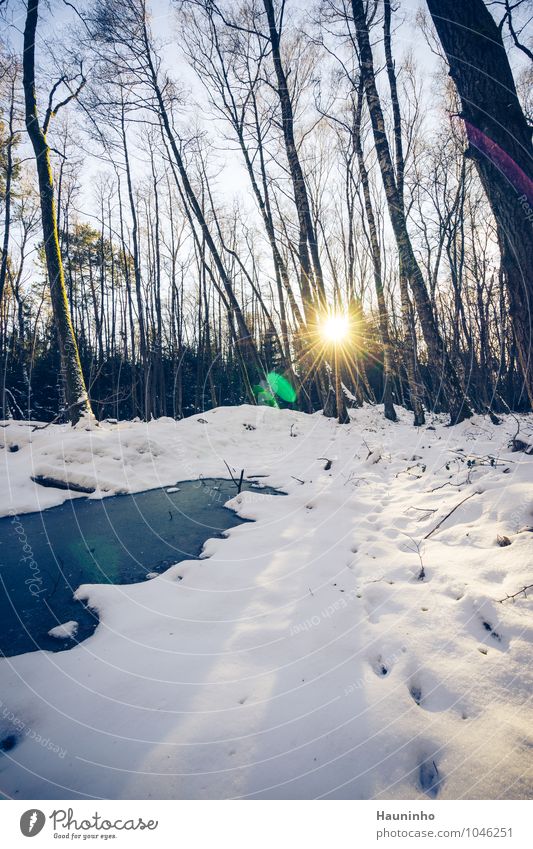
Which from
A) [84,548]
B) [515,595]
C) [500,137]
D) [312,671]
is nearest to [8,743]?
[312,671]

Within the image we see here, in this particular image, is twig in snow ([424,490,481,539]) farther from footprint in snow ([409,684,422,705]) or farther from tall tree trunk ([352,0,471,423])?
tall tree trunk ([352,0,471,423])

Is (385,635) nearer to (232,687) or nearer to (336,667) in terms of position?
(336,667)

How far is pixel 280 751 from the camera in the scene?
1291 millimetres

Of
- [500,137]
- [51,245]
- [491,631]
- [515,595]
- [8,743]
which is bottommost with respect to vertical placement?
[8,743]

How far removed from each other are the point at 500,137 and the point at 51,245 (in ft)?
27.1

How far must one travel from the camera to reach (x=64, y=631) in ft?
7.22

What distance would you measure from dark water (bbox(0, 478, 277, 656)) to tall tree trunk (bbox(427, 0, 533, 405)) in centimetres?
371

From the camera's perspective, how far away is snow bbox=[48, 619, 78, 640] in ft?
7.11

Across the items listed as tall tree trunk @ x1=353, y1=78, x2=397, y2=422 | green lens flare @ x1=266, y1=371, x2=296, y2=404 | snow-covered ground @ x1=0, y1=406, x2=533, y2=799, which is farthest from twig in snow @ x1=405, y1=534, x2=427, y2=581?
green lens flare @ x1=266, y1=371, x2=296, y2=404

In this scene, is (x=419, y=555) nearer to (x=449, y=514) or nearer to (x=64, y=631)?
(x=449, y=514)

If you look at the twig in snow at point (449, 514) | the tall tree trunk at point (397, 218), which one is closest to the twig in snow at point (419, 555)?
the twig in snow at point (449, 514)
